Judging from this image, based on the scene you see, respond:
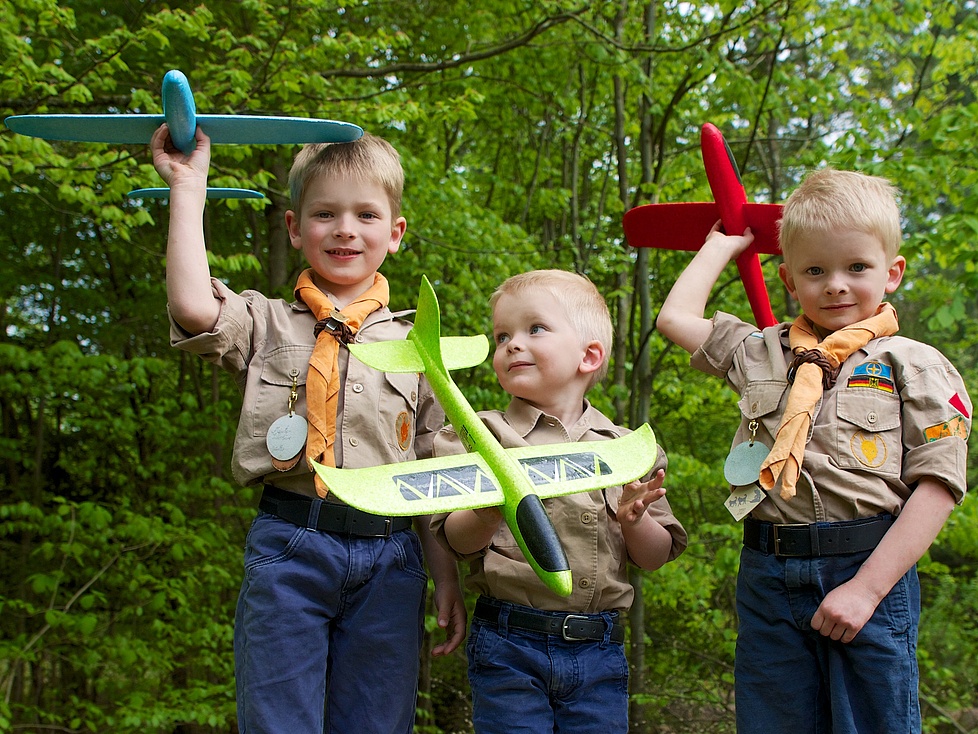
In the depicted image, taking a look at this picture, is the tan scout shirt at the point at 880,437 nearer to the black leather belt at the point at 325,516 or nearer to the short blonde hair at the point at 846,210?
the short blonde hair at the point at 846,210

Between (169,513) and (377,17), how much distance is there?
14.3ft

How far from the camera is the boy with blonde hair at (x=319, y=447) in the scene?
202 cm

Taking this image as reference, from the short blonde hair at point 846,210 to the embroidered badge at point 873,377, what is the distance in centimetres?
28

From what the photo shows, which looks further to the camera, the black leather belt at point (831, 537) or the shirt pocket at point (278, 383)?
the shirt pocket at point (278, 383)

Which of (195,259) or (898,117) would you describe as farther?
(898,117)

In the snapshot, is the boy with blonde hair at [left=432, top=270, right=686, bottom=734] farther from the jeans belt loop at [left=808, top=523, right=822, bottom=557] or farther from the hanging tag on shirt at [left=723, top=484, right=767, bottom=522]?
the jeans belt loop at [left=808, top=523, right=822, bottom=557]

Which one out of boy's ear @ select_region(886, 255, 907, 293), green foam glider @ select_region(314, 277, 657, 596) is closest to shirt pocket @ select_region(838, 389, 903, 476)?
boy's ear @ select_region(886, 255, 907, 293)

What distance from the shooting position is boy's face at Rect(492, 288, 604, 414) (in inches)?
90.0

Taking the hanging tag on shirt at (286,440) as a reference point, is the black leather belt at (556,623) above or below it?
below

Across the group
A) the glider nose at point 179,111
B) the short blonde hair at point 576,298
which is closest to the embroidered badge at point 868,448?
the short blonde hair at point 576,298

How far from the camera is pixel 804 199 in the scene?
2127 millimetres

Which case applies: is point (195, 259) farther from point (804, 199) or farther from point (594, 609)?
Answer: point (804, 199)

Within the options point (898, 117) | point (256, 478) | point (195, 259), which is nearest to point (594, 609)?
point (256, 478)

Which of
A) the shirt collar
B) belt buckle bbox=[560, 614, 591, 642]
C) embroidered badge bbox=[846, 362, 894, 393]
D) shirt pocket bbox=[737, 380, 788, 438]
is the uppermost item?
embroidered badge bbox=[846, 362, 894, 393]
